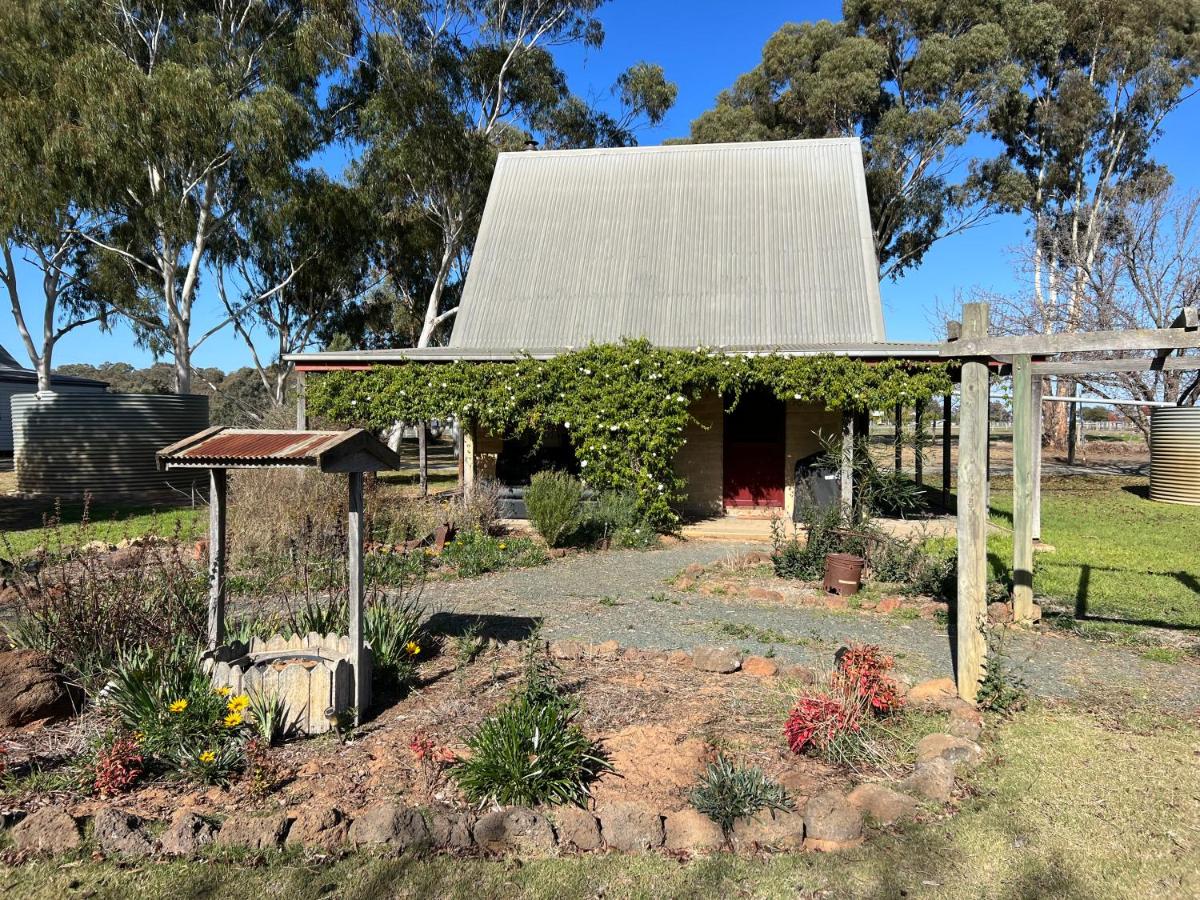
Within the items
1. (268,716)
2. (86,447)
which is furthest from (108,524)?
(268,716)

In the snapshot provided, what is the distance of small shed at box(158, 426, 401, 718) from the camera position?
14.0 feet

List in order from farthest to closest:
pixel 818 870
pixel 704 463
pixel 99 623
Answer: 1. pixel 704 463
2. pixel 99 623
3. pixel 818 870

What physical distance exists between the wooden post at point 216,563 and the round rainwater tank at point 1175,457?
1625 cm

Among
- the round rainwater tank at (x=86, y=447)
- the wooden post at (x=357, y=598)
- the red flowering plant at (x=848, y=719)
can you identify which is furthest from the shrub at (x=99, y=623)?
the round rainwater tank at (x=86, y=447)

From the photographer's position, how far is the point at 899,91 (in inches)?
1182

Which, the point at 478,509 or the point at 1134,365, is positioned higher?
the point at 1134,365

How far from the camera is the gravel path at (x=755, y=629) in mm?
5266

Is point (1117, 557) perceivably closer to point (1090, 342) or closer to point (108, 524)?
point (1090, 342)

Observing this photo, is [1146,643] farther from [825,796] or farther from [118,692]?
[118,692]

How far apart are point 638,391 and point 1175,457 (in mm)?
11471

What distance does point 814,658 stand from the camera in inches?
227

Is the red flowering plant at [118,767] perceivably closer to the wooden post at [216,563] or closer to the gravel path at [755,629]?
the wooden post at [216,563]

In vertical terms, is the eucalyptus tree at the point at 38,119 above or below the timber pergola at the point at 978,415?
above

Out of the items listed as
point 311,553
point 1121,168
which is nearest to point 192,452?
point 311,553
